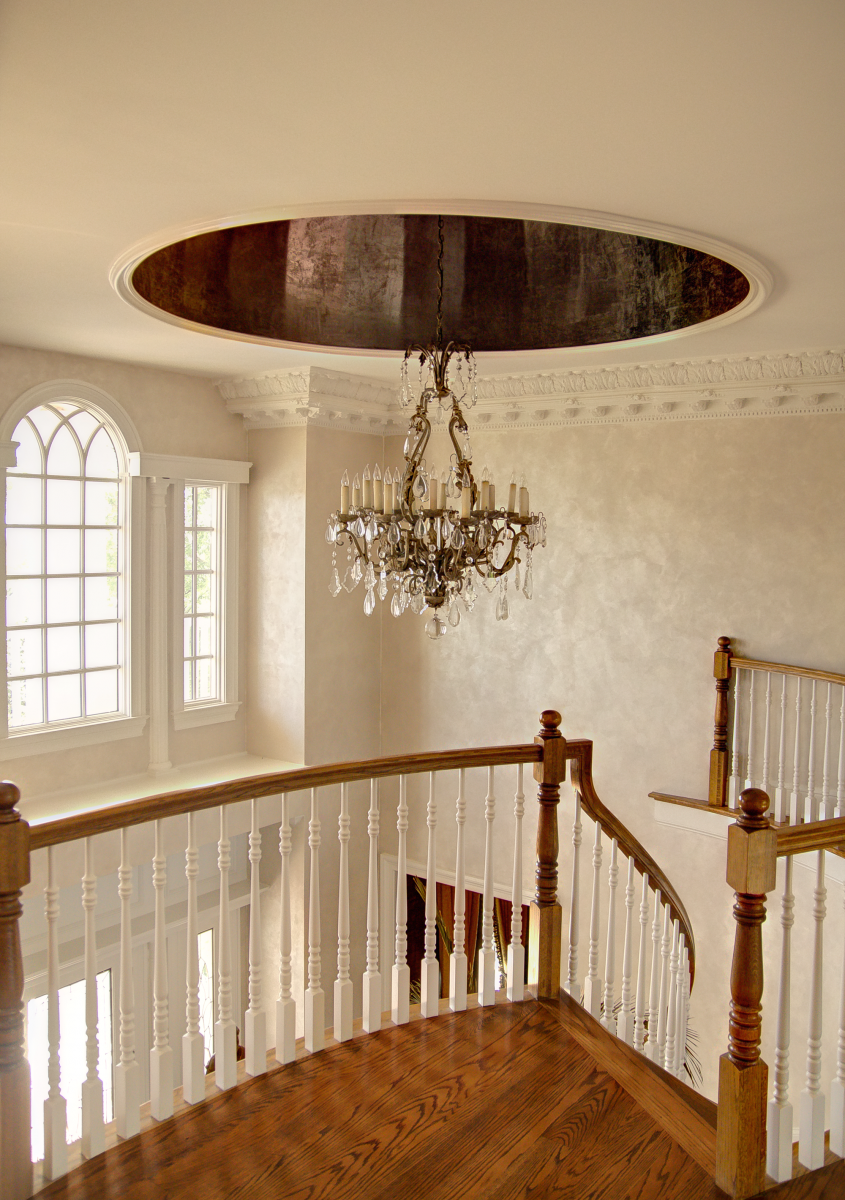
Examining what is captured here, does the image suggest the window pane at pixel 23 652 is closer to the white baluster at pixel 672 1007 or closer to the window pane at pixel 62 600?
the window pane at pixel 62 600

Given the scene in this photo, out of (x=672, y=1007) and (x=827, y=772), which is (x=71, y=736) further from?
(x=827, y=772)

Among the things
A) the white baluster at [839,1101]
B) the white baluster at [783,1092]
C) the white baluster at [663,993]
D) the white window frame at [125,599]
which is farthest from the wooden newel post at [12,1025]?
the white window frame at [125,599]

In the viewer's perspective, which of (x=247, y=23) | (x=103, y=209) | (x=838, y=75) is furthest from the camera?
(x=103, y=209)

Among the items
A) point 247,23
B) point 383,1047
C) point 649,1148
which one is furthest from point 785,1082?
point 247,23

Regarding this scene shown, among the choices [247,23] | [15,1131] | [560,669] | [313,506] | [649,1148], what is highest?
[247,23]

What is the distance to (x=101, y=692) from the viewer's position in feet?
22.0

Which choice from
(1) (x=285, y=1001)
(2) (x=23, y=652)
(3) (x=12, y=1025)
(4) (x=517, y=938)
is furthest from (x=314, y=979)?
(2) (x=23, y=652)

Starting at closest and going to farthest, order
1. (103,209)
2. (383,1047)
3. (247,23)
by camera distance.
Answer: (247,23), (383,1047), (103,209)

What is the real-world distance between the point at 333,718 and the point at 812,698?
145 inches

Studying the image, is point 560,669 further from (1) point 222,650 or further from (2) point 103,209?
(2) point 103,209

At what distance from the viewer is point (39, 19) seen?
2053mm

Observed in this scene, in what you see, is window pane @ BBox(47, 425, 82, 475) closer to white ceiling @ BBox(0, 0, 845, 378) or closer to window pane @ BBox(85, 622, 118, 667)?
window pane @ BBox(85, 622, 118, 667)

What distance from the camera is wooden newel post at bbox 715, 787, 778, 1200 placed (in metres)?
2.32

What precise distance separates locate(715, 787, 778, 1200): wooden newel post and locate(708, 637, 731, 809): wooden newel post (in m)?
3.89
